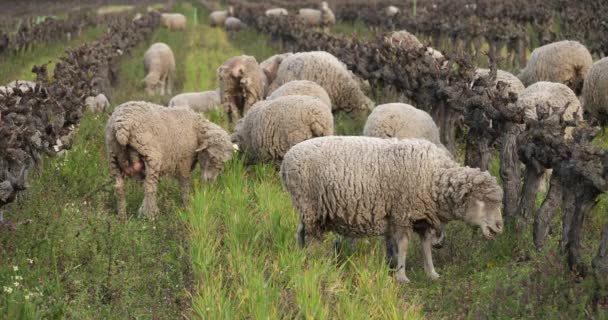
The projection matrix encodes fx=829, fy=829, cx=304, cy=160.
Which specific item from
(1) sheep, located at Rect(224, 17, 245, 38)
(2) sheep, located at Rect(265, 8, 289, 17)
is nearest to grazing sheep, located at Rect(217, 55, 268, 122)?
(2) sheep, located at Rect(265, 8, 289, 17)

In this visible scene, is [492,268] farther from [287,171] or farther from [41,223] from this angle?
[41,223]

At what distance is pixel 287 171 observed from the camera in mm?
7637

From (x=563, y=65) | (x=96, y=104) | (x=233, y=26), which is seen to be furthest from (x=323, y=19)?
(x=563, y=65)

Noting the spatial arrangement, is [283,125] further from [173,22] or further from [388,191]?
[173,22]

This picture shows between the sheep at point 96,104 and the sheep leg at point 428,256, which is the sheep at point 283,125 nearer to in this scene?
the sheep leg at point 428,256

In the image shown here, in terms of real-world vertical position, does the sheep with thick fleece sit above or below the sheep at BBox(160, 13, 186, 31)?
above

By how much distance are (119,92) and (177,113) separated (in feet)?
38.7

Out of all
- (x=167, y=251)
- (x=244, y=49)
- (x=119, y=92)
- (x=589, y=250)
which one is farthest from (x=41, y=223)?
(x=244, y=49)

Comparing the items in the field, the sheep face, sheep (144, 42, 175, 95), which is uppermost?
the sheep face

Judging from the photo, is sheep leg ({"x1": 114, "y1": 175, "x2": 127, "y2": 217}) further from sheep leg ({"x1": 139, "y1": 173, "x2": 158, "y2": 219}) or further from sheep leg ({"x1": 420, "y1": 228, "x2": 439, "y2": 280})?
sheep leg ({"x1": 420, "y1": 228, "x2": 439, "y2": 280})

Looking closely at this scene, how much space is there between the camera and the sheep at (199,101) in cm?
1605

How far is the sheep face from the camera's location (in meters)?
7.11

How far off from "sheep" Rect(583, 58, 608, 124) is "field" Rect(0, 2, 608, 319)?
3.83 metres

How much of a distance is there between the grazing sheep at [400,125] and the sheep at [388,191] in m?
2.66
